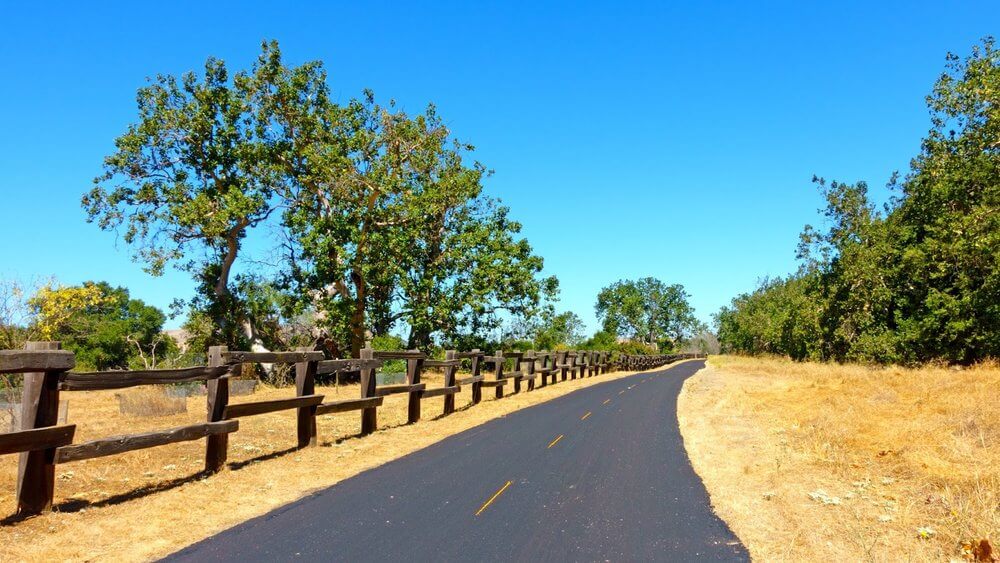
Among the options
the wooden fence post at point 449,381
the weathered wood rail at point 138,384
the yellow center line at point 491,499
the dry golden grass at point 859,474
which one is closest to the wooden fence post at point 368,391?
the weathered wood rail at point 138,384

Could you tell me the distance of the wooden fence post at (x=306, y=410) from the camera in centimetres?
1092

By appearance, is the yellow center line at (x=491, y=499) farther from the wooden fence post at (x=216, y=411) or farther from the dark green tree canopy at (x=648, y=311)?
the dark green tree canopy at (x=648, y=311)

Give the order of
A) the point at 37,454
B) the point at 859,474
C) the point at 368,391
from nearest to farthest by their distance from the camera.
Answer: the point at 37,454 < the point at 859,474 < the point at 368,391

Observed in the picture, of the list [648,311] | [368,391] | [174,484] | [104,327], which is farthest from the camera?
[648,311]

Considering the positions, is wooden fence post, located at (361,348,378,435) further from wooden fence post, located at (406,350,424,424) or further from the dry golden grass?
the dry golden grass

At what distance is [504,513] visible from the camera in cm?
686

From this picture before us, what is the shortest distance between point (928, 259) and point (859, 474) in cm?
3217

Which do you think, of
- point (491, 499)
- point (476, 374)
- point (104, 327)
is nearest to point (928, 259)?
point (476, 374)

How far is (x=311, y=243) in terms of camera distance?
97.8 feet

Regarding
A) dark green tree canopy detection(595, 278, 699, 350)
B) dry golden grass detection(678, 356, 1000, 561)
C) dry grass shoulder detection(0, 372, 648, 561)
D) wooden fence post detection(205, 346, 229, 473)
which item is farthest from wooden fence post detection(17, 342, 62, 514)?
dark green tree canopy detection(595, 278, 699, 350)

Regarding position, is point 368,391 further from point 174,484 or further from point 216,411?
point 174,484

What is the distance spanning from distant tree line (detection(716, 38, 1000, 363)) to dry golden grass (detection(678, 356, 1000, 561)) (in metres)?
15.9

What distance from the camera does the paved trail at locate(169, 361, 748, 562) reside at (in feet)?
18.5

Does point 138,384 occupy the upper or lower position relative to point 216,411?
upper
